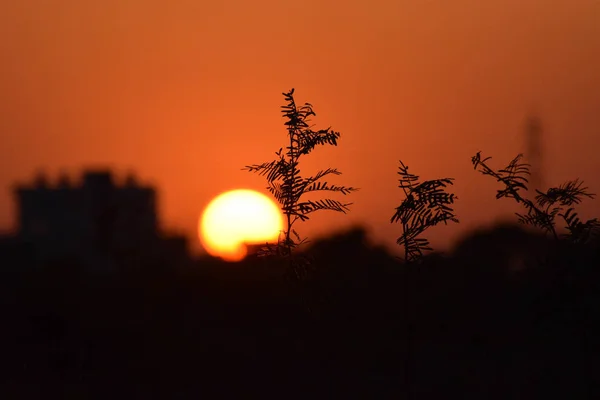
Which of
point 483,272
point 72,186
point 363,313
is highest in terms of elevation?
point 72,186

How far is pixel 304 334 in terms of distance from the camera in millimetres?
17438

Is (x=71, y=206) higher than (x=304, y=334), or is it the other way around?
(x=71, y=206)

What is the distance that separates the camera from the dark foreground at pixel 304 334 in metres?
9.88

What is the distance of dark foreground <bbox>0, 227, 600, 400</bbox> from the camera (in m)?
9.88

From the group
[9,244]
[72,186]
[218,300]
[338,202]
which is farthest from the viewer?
[72,186]

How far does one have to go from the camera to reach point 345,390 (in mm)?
15133

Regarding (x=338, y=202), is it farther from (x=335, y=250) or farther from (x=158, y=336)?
(x=335, y=250)

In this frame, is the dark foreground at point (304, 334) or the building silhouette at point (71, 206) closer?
the dark foreground at point (304, 334)

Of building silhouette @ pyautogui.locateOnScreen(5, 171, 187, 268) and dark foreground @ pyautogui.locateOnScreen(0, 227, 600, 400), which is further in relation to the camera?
building silhouette @ pyautogui.locateOnScreen(5, 171, 187, 268)

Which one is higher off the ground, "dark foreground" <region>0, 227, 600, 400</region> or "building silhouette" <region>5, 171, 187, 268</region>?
"building silhouette" <region>5, 171, 187, 268</region>

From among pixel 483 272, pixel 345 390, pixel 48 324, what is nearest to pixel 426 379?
pixel 345 390

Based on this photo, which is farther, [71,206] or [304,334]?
[71,206]

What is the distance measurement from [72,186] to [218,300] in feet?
267

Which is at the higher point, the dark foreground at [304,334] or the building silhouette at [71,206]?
the building silhouette at [71,206]
